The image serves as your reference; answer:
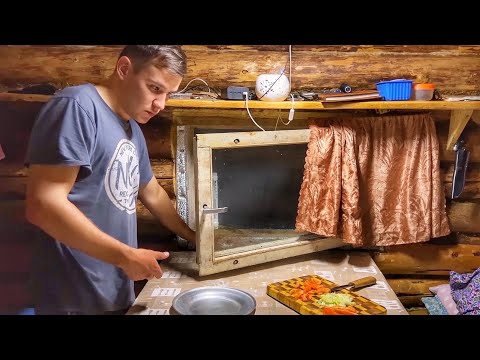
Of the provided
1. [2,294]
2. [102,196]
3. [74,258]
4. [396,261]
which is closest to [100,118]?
[102,196]

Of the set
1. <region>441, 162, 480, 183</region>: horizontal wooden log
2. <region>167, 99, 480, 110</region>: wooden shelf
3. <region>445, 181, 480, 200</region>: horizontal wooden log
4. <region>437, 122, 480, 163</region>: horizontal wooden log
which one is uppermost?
<region>167, 99, 480, 110</region>: wooden shelf

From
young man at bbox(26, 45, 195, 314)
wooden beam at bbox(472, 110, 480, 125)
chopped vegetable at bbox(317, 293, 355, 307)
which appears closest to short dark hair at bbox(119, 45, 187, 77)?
young man at bbox(26, 45, 195, 314)

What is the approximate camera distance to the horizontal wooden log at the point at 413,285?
2.05m

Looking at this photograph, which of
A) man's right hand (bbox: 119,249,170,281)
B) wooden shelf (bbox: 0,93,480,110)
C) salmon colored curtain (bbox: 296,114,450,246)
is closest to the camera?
man's right hand (bbox: 119,249,170,281)

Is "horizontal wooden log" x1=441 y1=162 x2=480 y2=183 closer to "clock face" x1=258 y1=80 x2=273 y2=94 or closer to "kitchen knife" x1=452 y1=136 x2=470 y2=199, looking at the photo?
"kitchen knife" x1=452 y1=136 x2=470 y2=199

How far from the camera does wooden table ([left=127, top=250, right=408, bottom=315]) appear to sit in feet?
4.82

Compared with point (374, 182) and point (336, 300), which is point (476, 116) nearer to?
point (374, 182)

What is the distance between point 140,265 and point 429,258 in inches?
51.9

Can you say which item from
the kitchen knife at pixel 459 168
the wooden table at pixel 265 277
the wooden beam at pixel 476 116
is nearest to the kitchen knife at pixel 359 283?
the wooden table at pixel 265 277

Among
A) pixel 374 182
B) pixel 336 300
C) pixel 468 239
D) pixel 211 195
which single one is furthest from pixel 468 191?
pixel 211 195

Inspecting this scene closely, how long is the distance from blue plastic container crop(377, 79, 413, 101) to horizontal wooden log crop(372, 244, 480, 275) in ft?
2.26

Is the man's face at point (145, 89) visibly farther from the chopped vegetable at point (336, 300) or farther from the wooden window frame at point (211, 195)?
the chopped vegetable at point (336, 300)

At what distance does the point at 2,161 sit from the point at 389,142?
1601 mm
